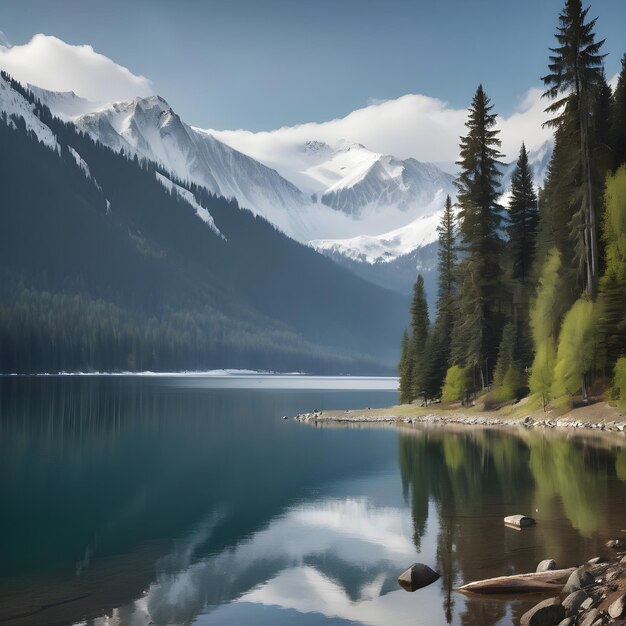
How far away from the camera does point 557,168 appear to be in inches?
2815

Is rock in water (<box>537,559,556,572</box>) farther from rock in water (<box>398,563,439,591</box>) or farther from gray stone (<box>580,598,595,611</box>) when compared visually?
gray stone (<box>580,598,595,611</box>)

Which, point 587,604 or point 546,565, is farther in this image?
point 546,565

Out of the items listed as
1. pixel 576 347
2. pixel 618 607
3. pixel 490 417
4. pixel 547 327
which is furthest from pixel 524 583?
pixel 490 417

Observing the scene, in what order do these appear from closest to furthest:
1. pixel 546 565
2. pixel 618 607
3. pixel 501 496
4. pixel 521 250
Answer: pixel 618 607
pixel 546 565
pixel 501 496
pixel 521 250

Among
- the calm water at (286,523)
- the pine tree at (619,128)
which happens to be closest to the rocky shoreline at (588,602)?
the calm water at (286,523)

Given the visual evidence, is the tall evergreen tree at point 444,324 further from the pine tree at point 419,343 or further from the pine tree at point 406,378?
the pine tree at point 406,378

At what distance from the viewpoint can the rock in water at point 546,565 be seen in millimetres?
20094

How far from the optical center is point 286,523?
30.8 meters

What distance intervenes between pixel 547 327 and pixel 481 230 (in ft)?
52.1

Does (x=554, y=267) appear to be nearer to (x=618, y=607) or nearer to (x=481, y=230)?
(x=481, y=230)

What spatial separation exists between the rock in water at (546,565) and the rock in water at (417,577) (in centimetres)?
278

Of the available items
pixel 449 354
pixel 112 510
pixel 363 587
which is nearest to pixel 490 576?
pixel 363 587

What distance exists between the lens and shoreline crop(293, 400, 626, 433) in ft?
188

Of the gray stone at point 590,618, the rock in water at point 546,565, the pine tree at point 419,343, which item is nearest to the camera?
the gray stone at point 590,618
